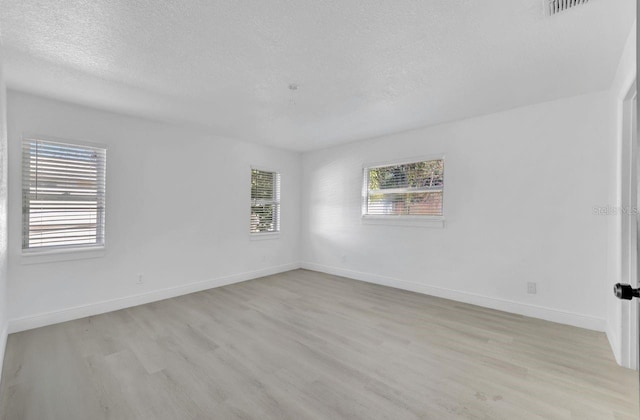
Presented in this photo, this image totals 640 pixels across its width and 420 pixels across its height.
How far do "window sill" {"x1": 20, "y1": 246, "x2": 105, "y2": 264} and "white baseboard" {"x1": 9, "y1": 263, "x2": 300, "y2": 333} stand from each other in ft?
1.82

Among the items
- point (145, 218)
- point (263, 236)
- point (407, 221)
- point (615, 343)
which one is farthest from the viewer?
point (263, 236)

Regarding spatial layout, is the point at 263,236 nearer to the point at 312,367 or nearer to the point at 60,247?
the point at 60,247

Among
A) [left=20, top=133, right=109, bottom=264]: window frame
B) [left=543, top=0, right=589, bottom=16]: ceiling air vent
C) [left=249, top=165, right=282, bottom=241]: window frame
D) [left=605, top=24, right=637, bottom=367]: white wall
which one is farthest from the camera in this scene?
[left=249, top=165, right=282, bottom=241]: window frame

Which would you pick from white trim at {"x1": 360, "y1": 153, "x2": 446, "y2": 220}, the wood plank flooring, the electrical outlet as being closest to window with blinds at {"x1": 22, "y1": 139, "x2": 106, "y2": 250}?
the wood plank flooring

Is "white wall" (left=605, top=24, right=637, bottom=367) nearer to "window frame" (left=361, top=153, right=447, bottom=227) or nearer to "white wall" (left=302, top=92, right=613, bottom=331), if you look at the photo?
"white wall" (left=302, top=92, right=613, bottom=331)

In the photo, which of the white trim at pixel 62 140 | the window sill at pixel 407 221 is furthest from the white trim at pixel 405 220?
the white trim at pixel 62 140

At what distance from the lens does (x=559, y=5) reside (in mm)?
1662

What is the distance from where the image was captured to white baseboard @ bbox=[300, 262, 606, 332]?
2.97 meters

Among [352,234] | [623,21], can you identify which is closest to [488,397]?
[623,21]

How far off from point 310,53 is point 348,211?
3268 millimetres

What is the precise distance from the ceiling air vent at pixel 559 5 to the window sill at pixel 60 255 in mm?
4618

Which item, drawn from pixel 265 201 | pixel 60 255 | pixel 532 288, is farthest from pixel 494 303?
pixel 60 255

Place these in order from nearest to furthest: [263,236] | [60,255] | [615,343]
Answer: [615,343]
[60,255]
[263,236]

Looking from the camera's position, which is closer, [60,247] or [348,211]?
[60,247]
